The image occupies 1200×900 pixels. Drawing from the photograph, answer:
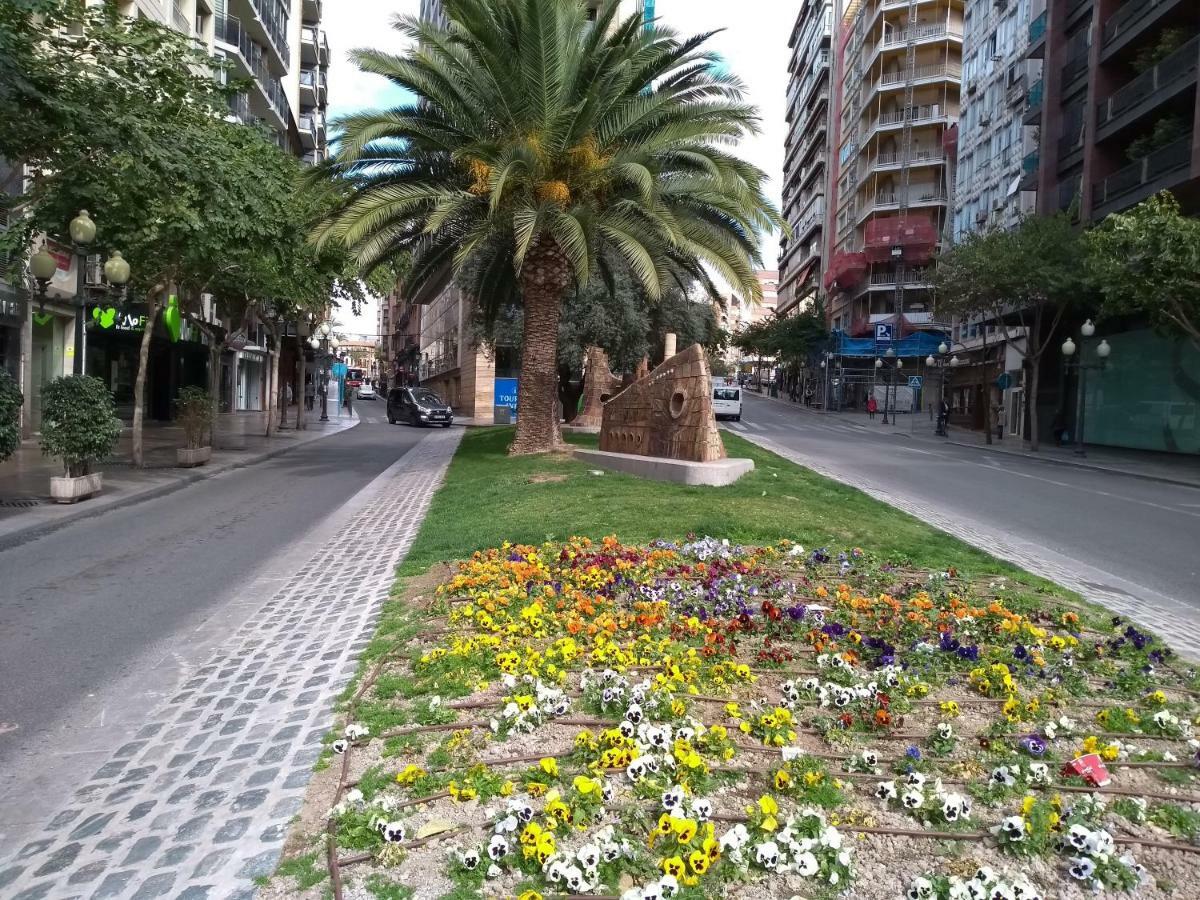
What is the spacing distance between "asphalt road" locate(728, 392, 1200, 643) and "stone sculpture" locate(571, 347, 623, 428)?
689cm

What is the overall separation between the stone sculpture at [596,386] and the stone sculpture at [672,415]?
505 inches

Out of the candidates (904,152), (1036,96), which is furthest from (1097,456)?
(904,152)

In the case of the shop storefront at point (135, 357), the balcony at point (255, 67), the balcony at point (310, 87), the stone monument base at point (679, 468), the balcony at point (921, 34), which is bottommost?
the stone monument base at point (679, 468)

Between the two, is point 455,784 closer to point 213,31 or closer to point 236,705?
point 236,705

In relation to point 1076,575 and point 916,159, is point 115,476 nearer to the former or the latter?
point 1076,575

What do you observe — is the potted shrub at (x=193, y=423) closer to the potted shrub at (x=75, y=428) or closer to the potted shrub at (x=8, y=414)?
the potted shrub at (x=75, y=428)

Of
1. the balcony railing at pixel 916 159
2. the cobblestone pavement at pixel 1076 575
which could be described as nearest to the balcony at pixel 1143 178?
the cobblestone pavement at pixel 1076 575

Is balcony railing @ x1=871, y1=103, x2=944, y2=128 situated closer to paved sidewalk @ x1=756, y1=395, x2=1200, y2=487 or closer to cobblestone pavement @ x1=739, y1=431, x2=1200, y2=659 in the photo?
paved sidewalk @ x1=756, y1=395, x2=1200, y2=487

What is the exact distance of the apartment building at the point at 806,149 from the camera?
89625mm

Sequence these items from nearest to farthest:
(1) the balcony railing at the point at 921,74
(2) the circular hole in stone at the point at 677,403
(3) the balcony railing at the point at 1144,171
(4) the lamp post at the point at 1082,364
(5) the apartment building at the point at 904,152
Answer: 1. (2) the circular hole in stone at the point at 677,403
2. (3) the balcony railing at the point at 1144,171
3. (4) the lamp post at the point at 1082,364
4. (5) the apartment building at the point at 904,152
5. (1) the balcony railing at the point at 921,74

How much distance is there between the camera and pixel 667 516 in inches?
400

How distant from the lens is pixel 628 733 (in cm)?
384

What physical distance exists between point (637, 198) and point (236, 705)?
12.9m

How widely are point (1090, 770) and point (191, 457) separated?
18.1 metres
